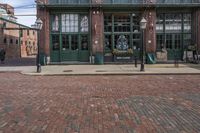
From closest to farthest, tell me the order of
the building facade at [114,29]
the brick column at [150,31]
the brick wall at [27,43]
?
the building facade at [114,29], the brick column at [150,31], the brick wall at [27,43]

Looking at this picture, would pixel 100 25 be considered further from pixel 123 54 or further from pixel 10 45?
pixel 10 45

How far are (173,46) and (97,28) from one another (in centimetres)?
731

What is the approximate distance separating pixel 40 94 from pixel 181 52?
2337 centimetres

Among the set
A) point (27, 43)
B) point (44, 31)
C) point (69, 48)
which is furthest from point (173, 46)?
point (27, 43)

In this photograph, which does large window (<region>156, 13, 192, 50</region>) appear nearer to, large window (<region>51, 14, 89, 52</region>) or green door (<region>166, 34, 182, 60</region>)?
green door (<region>166, 34, 182, 60</region>)

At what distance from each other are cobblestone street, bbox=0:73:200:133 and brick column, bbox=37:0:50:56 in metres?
19.0

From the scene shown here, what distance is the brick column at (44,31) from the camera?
3384cm

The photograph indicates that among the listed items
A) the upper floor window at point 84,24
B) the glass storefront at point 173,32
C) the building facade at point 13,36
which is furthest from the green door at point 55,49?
the building facade at point 13,36

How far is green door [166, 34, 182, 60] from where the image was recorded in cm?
3512

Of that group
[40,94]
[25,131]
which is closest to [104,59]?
[40,94]

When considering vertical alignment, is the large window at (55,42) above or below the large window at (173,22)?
below

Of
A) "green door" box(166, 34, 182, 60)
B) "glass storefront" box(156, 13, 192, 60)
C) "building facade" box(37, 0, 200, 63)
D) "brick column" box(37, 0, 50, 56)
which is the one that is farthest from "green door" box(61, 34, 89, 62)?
"green door" box(166, 34, 182, 60)

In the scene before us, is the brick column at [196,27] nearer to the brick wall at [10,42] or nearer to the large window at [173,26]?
the large window at [173,26]

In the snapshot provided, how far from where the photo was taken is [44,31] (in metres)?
34.0
